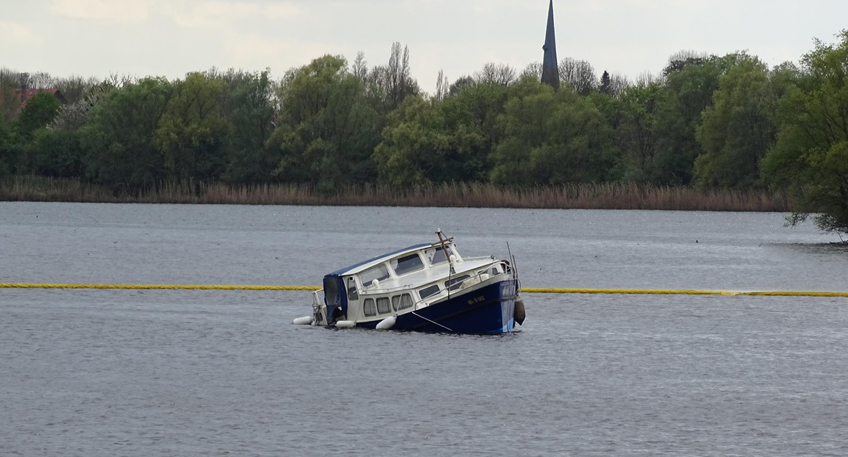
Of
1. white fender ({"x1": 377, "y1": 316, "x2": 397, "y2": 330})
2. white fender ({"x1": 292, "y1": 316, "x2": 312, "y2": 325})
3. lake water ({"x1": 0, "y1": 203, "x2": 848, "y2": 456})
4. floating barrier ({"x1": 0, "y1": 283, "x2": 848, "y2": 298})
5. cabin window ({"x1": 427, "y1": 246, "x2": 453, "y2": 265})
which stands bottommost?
lake water ({"x1": 0, "y1": 203, "x2": 848, "y2": 456})

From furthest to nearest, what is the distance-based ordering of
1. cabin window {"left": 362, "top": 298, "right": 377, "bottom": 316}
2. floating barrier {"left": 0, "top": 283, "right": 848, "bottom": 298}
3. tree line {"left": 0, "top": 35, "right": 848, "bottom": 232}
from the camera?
tree line {"left": 0, "top": 35, "right": 848, "bottom": 232} → floating barrier {"left": 0, "top": 283, "right": 848, "bottom": 298} → cabin window {"left": 362, "top": 298, "right": 377, "bottom": 316}

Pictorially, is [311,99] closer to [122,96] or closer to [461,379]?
[122,96]

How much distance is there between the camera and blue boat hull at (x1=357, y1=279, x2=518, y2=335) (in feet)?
157

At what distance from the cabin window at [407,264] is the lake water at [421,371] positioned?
2613mm

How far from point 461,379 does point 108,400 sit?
35.0ft

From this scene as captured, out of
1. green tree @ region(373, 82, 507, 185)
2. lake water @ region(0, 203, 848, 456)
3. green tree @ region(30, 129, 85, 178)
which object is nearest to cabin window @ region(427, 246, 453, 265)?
lake water @ region(0, 203, 848, 456)

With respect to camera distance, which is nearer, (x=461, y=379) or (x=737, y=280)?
(x=461, y=379)

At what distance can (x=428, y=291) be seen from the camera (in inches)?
1921

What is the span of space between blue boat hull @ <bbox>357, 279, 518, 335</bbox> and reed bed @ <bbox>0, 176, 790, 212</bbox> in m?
89.4

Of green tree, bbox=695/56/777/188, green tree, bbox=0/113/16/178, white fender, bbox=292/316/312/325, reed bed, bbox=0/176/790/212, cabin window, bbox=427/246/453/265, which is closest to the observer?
cabin window, bbox=427/246/453/265

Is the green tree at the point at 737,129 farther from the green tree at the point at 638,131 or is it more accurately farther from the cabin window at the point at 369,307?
the cabin window at the point at 369,307

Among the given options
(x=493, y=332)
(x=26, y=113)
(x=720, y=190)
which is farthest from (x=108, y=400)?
(x=26, y=113)

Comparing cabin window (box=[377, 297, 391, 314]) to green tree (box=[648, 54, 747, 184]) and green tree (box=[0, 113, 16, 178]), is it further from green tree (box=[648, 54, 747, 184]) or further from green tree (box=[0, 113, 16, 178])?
green tree (box=[0, 113, 16, 178])

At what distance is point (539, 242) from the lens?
366 feet
